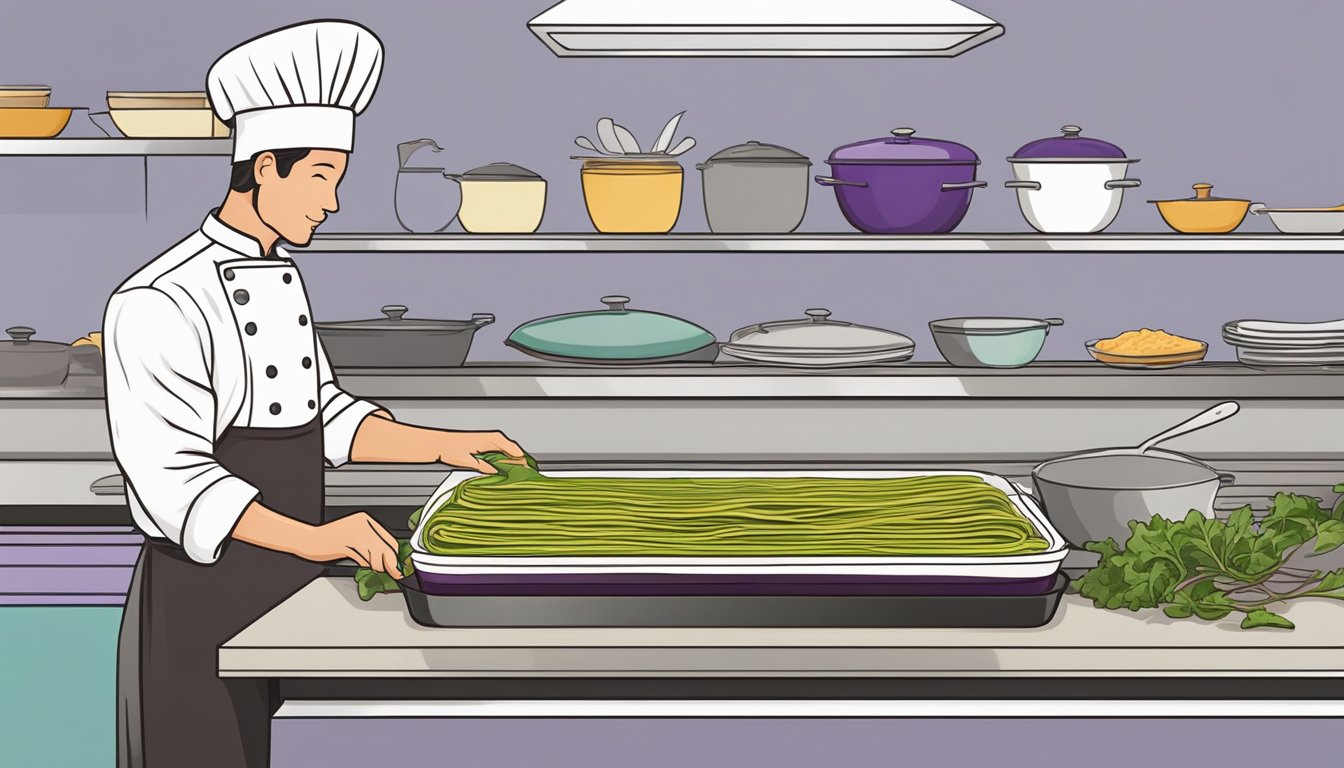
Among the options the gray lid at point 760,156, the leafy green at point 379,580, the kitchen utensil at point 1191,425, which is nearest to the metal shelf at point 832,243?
the gray lid at point 760,156

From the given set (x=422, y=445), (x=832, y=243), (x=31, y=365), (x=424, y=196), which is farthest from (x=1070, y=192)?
(x=31, y=365)

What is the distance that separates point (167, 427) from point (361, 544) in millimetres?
291

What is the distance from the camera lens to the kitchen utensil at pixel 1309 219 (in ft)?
8.29

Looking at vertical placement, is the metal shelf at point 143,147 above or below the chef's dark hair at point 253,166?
below

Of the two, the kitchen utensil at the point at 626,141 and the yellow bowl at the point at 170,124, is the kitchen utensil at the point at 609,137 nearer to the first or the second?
the kitchen utensil at the point at 626,141

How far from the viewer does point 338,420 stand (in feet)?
6.20

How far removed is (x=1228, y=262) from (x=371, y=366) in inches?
67.9

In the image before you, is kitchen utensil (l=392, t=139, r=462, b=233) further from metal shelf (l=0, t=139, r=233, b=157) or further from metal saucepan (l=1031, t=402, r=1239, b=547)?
metal saucepan (l=1031, t=402, r=1239, b=547)

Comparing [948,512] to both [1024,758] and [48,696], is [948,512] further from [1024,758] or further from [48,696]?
[48,696]

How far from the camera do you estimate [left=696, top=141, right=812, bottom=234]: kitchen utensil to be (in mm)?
2480

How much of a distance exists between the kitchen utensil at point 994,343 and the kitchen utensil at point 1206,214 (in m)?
0.29

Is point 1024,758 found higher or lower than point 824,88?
lower

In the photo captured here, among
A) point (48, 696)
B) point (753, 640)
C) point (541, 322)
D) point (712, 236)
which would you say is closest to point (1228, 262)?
point (712, 236)

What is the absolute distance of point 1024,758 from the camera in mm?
1448
